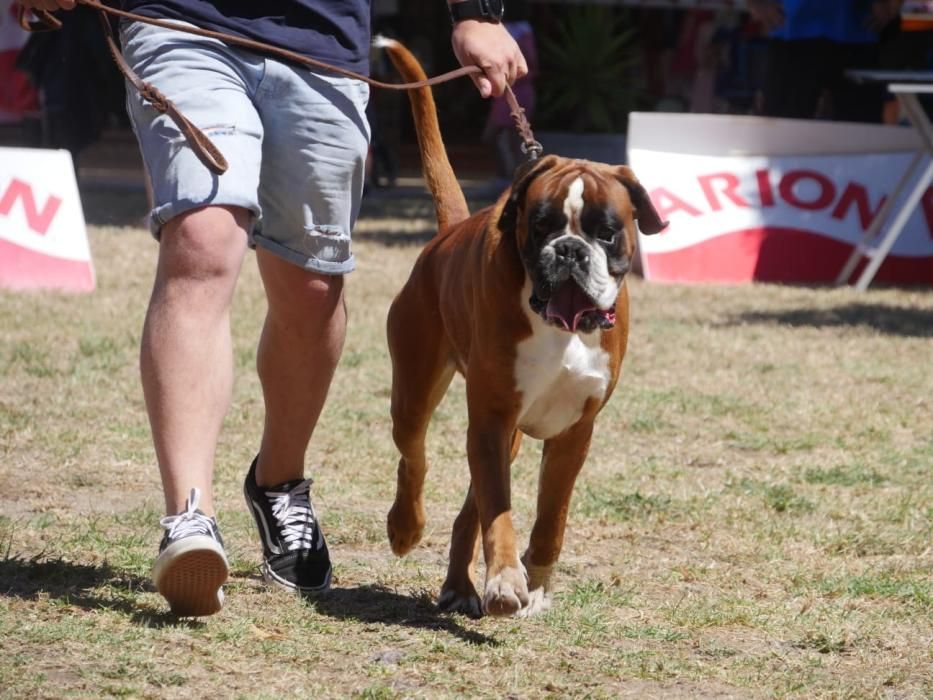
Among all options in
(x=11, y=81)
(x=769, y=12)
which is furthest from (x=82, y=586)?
(x=11, y=81)

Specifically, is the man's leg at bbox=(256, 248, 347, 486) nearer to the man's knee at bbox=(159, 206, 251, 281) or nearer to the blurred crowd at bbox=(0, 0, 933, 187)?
the man's knee at bbox=(159, 206, 251, 281)

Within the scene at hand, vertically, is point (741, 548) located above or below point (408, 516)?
below

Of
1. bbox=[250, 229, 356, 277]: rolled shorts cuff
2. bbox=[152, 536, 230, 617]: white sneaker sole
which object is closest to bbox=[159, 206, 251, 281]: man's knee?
bbox=[250, 229, 356, 277]: rolled shorts cuff

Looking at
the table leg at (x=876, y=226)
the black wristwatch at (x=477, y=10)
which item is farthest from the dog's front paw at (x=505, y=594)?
the table leg at (x=876, y=226)

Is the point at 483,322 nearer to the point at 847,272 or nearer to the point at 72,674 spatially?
the point at 72,674

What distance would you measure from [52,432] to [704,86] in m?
15.1

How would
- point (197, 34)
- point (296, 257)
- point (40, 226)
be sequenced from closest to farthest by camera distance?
point (197, 34)
point (296, 257)
point (40, 226)

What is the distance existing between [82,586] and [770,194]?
7084 mm

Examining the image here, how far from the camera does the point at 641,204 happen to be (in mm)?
3451

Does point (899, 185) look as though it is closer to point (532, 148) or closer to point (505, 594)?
point (532, 148)

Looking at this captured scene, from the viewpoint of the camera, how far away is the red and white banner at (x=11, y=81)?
643 inches

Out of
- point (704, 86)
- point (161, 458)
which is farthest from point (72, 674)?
point (704, 86)

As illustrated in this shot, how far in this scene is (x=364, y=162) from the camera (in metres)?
3.59

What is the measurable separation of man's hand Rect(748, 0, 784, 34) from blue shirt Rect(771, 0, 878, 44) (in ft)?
0.15
